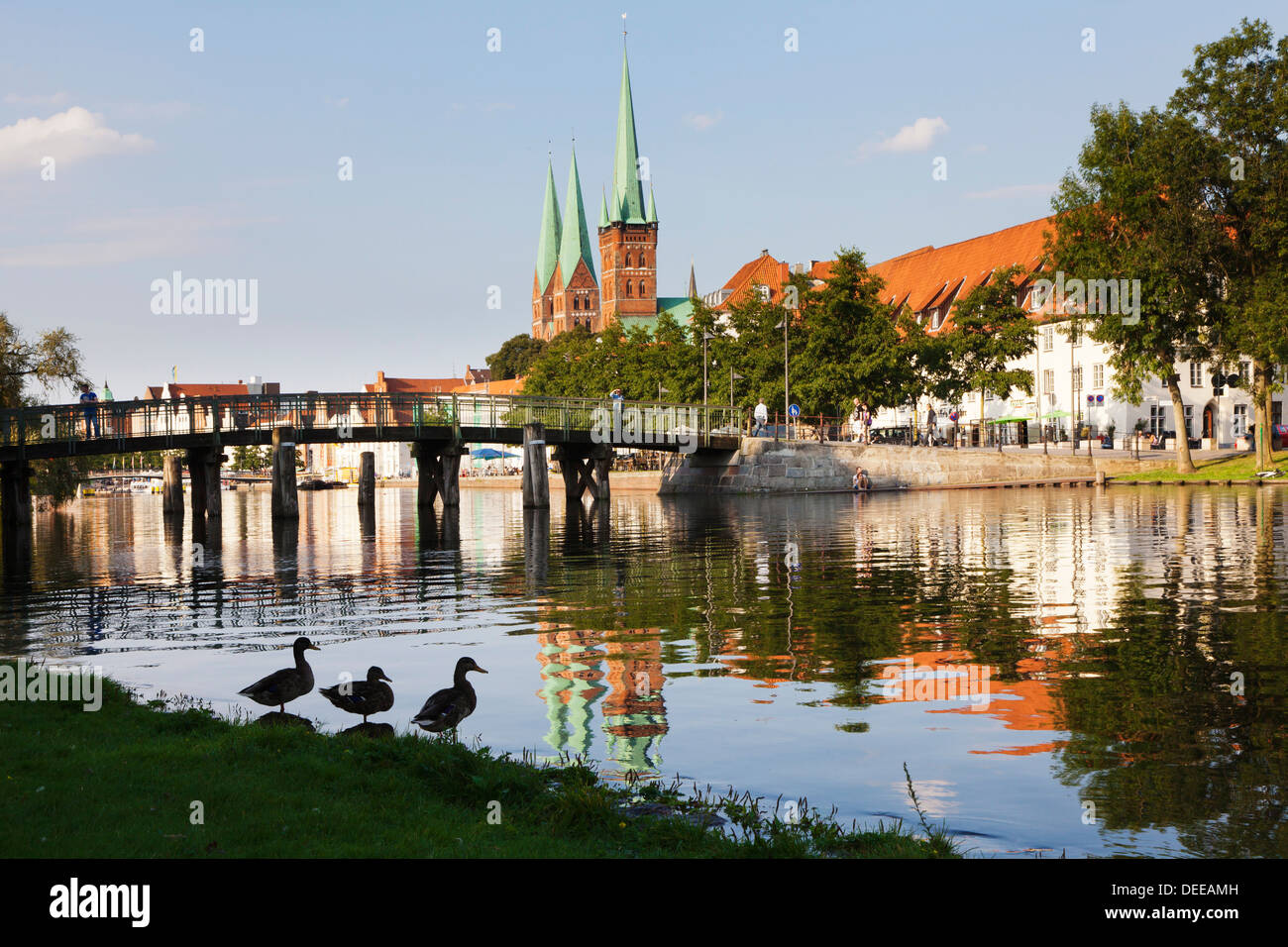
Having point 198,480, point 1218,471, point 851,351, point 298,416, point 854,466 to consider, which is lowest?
point 1218,471

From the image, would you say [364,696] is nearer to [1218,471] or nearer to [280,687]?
[280,687]

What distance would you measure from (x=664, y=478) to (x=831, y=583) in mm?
62669

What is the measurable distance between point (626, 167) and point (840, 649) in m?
176

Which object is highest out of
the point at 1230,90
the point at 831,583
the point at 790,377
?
the point at 1230,90

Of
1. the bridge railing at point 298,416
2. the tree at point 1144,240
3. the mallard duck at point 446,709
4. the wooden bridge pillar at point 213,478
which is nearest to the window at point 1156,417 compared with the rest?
the tree at point 1144,240

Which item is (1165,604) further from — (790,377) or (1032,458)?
(790,377)

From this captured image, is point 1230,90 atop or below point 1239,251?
atop

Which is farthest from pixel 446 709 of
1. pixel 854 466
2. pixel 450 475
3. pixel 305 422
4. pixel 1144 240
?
pixel 854 466

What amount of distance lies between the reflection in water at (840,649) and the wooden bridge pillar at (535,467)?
1938cm

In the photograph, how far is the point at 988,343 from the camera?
79.9 m

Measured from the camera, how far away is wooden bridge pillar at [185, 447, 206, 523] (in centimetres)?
5956

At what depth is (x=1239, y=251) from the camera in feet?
195
